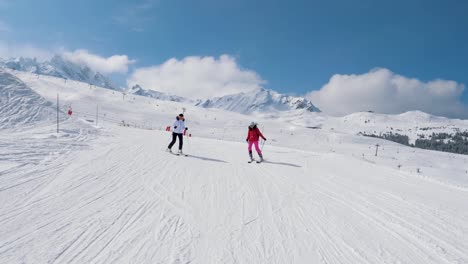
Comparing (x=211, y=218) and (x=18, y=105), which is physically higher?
(x=18, y=105)

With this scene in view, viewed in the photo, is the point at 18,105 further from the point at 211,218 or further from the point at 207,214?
the point at 211,218

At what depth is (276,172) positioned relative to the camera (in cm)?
889

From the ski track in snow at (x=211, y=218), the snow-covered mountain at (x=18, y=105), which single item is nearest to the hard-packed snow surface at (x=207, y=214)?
the ski track in snow at (x=211, y=218)

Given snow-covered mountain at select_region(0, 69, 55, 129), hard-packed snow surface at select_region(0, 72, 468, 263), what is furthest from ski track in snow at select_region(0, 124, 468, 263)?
snow-covered mountain at select_region(0, 69, 55, 129)

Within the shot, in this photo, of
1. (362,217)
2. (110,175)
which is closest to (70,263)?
(110,175)

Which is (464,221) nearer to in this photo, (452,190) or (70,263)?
(452,190)

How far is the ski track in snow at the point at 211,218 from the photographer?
3.17 m

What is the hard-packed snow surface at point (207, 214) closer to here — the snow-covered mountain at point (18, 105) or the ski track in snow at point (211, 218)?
the ski track in snow at point (211, 218)

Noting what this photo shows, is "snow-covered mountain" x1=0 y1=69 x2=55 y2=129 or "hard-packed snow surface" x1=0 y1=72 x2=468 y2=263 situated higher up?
"snow-covered mountain" x1=0 y1=69 x2=55 y2=129

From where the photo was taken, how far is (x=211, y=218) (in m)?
4.25

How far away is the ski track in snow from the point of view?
317 centimetres

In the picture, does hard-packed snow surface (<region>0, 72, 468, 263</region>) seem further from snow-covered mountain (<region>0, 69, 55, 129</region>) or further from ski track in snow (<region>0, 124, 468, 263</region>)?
snow-covered mountain (<region>0, 69, 55, 129</region>)

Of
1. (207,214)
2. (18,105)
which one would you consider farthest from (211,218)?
(18,105)

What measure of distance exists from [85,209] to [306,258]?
3569 mm
